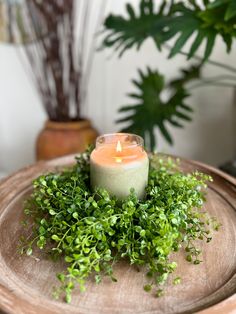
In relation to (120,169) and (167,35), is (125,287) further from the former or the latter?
(167,35)

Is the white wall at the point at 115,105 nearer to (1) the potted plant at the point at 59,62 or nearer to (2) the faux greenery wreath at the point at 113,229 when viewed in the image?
(1) the potted plant at the point at 59,62

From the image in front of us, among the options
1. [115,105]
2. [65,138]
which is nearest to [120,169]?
[65,138]

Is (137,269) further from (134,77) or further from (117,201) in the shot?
(134,77)

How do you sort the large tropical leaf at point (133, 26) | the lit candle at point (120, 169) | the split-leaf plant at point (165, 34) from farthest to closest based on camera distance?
the large tropical leaf at point (133, 26)
the split-leaf plant at point (165, 34)
the lit candle at point (120, 169)

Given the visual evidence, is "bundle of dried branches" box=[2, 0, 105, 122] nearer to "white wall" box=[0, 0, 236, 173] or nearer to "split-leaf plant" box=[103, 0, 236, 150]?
"white wall" box=[0, 0, 236, 173]

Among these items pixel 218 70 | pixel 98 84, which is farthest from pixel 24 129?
pixel 218 70

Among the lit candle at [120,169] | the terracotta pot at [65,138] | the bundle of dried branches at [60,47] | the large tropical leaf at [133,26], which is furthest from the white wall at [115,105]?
the lit candle at [120,169]
